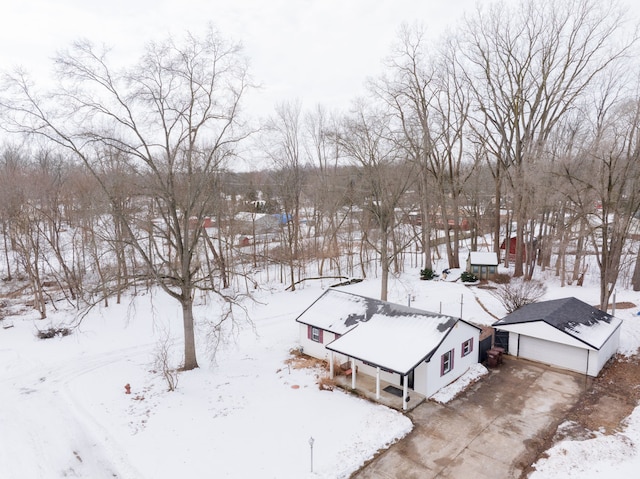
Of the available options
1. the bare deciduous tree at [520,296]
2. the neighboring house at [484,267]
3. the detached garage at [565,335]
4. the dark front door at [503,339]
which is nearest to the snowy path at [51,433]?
the dark front door at [503,339]

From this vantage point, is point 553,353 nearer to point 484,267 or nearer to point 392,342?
point 392,342

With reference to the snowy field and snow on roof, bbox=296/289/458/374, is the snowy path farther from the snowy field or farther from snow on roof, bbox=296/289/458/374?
snow on roof, bbox=296/289/458/374

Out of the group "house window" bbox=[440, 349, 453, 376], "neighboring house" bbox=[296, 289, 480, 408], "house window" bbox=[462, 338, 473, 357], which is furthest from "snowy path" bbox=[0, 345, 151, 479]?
"house window" bbox=[462, 338, 473, 357]

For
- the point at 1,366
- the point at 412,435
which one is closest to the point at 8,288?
the point at 1,366

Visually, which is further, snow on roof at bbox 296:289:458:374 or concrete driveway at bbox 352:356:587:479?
snow on roof at bbox 296:289:458:374

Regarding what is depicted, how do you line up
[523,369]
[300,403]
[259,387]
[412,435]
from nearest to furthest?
[412,435] → [300,403] → [259,387] → [523,369]

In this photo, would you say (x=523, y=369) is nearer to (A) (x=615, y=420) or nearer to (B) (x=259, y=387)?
(A) (x=615, y=420)

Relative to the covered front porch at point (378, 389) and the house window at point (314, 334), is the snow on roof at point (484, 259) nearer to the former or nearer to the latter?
the house window at point (314, 334)

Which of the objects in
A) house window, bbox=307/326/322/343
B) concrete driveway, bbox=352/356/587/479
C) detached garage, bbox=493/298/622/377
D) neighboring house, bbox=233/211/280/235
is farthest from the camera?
neighboring house, bbox=233/211/280/235
